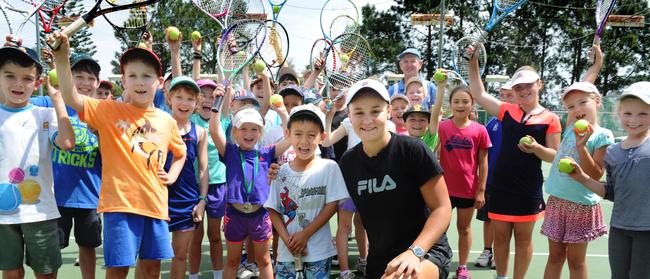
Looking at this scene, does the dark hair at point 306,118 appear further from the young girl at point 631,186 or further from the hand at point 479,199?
the hand at point 479,199

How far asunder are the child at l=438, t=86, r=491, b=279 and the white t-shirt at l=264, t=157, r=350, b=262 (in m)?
1.80

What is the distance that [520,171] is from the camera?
401 cm

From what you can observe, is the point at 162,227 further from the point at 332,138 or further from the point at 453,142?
the point at 453,142

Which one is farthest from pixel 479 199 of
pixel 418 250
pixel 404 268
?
pixel 404 268

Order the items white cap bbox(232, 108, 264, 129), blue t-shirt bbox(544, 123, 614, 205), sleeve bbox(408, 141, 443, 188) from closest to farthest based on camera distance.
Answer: sleeve bbox(408, 141, 443, 188) → blue t-shirt bbox(544, 123, 614, 205) → white cap bbox(232, 108, 264, 129)

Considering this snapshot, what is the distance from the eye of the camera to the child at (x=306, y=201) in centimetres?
302

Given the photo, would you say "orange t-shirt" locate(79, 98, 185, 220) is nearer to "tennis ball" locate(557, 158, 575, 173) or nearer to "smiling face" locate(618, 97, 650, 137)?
"tennis ball" locate(557, 158, 575, 173)

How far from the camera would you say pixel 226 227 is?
12.7ft

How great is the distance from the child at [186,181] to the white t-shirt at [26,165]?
0.81m

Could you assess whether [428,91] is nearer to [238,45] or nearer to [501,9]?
[501,9]

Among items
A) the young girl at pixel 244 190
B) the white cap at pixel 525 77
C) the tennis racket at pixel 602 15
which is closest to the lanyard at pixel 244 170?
the young girl at pixel 244 190

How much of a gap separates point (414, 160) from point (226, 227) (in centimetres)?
206

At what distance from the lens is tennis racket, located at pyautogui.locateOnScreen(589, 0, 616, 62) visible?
14.0 feet

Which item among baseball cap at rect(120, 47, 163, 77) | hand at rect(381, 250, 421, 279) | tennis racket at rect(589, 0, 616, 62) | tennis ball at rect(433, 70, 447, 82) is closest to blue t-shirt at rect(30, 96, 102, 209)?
baseball cap at rect(120, 47, 163, 77)
